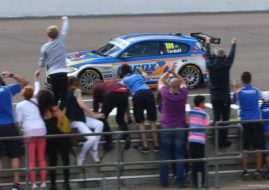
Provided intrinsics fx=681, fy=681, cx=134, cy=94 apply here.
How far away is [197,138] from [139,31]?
66.9 ft

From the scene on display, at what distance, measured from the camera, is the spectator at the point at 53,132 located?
10.4 metres

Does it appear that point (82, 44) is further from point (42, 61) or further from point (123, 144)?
point (123, 144)

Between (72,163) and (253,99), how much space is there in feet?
11.0

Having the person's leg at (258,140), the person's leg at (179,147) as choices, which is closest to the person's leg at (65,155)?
the person's leg at (179,147)

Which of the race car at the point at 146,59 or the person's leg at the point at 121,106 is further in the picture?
the race car at the point at 146,59

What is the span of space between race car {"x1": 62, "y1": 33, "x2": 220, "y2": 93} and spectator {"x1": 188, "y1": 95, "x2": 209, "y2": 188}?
→ 6.76 m

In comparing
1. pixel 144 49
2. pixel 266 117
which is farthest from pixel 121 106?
pixel 144 49

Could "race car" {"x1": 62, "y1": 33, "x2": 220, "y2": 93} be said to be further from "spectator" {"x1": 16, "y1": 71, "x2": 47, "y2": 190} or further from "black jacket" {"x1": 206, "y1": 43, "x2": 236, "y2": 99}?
"spectator" {"x1": 16, "y1": 71, "x2": 47, "y2": 190}

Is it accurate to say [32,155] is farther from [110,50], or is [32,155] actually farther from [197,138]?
[110,50]

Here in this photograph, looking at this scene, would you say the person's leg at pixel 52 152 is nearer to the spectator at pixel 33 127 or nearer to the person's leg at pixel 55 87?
the spectator at pixel 33 127

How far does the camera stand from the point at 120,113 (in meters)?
12.0

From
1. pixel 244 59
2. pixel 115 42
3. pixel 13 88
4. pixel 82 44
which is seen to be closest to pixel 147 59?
pixel 115 42

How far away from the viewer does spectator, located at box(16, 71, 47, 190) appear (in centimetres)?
1026

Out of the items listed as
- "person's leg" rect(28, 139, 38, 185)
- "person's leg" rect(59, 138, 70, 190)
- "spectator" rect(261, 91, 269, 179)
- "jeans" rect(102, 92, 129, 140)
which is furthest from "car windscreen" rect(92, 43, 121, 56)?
"person's leg" rect(28, 139, 38, 185)
